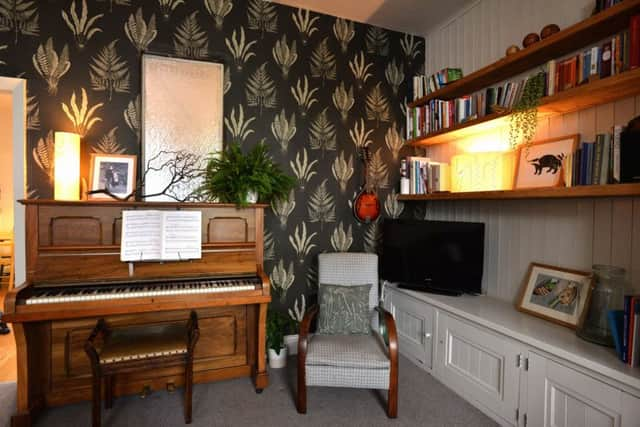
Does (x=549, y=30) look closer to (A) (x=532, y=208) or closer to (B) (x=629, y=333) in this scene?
(A) (x=532, y=208)

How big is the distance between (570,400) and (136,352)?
2.25 metres

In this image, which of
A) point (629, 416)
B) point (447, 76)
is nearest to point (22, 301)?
point (629, 416)

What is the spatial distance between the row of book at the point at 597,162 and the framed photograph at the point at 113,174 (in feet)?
9.34

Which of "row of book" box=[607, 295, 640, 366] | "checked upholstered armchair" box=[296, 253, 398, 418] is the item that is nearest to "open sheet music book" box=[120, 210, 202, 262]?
"checked upholstered armchair" box=[296, 253, 398, 418]

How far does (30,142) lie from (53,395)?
1.69m

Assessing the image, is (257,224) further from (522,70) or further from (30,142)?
(522,70)

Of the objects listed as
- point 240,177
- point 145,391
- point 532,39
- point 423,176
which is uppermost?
point 532,39

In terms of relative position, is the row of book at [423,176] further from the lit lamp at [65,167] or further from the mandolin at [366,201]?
the lit lamp at [65,167]

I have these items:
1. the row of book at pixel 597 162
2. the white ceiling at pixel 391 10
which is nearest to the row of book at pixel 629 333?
the row of book at pixel 597 162

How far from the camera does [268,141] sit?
290 centimetres

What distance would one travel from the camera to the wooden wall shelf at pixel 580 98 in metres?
1.66

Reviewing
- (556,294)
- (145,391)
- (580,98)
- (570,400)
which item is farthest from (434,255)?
(145,391)

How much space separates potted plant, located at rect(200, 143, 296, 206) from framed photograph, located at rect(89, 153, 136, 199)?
0.54 metres

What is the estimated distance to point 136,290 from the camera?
207 centimetres
